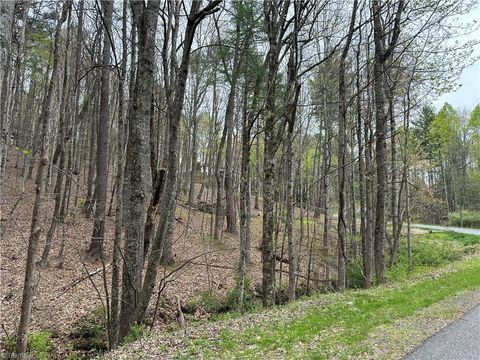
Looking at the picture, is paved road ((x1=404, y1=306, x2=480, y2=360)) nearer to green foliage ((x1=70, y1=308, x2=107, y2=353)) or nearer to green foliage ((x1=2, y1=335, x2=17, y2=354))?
green foliage ((x1=70, y1=308, x2=107, y2=353))

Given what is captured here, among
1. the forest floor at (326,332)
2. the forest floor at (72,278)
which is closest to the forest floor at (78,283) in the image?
the forest floor at (72,278)

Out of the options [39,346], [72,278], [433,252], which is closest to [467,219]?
[433,252]

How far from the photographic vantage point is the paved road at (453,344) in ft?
12.5

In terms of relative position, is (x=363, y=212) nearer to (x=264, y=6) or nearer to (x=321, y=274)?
(x=321, y=274)

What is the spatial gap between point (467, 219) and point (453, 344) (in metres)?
32.0

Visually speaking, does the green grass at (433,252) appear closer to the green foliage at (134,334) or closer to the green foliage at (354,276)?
the green foliage at (354,276)

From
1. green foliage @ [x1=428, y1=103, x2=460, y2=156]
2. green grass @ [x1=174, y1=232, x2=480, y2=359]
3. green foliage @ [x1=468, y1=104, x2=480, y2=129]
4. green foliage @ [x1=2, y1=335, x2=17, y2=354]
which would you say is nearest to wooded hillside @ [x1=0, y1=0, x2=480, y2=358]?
green foliage @ [x1=2, y1=335, x2=17, y2=354]

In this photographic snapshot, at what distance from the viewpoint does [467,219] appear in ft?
101

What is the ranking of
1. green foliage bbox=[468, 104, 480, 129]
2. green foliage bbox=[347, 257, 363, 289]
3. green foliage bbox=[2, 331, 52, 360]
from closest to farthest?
green foliage bbox=[2, 331, 52, 360] < green foliage bbox=[347, 257, 363, 289] < green foliage bbox=[468, 104, 480, 129]

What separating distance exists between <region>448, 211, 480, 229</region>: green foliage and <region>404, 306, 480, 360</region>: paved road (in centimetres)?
2945

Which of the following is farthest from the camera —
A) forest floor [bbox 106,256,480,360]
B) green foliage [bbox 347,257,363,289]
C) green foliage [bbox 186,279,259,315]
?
green foliage [bbox 347,257,363,289]

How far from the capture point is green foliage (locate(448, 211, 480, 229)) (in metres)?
30.2

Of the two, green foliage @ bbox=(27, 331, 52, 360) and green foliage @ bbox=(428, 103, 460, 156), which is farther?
green foliage @ bbox=(428, 103, 460, 156)

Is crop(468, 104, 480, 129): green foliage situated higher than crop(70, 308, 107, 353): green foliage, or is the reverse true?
crop(468, 104, 480, 129): green foliage
